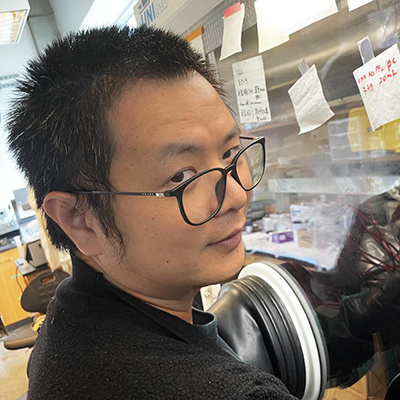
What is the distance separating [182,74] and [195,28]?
78cm

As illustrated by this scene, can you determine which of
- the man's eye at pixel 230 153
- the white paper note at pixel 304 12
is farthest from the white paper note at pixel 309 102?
the man's eye at pixel 230 153

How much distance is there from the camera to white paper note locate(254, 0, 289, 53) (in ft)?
3.10

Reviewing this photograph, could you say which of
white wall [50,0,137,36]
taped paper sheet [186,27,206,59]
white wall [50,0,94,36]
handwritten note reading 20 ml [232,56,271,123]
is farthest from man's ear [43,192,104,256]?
white wall [50,0,94,36]

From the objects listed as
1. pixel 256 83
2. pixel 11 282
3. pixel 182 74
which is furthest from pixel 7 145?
pixel 11 282

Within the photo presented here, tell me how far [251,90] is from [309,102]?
0.25m

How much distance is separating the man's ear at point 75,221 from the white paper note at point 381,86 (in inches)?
23.9

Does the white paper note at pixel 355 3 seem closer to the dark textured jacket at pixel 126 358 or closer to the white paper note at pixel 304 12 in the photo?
the white paper note at pixel 304 12

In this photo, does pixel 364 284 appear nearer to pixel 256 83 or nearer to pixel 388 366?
pixel 388 366

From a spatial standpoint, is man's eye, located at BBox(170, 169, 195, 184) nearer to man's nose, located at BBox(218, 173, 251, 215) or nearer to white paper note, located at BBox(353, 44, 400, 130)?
man's nose, located at BBox(218, 173, 251, 215)

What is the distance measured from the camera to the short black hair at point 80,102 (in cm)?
57

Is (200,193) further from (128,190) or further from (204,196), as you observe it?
(128,190)

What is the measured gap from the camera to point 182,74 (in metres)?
0.61

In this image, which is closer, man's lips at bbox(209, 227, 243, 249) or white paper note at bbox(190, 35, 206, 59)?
man's lips at bbox(209, 227, 243, 249)

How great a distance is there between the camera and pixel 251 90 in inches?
45.5
